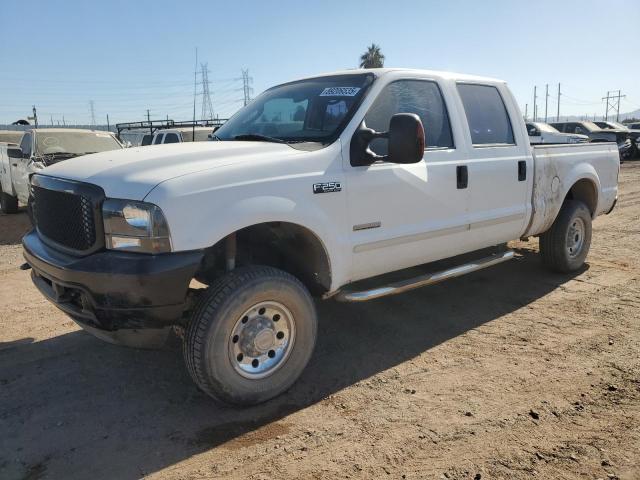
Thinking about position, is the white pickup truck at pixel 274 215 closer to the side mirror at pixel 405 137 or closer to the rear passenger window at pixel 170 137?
the side mirror at pixel 405 137

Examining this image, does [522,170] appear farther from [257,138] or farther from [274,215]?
[274,215]

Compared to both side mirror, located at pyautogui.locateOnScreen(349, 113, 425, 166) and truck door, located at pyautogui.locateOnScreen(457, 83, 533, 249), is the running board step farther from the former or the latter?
side mirror, located at pyautogui.locateOnScreen(349, 113, 425, 166)

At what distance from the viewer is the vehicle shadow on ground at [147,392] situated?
273 centimetres

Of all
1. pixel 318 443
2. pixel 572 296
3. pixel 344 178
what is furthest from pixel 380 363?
pixel 572 296

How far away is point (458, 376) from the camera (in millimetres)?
3545

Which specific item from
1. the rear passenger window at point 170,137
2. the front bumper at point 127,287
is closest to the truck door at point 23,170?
the rear passenger window at point 170,137

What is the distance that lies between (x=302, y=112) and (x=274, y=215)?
4.08ft

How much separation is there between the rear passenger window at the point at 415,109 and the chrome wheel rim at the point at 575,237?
2.35 m

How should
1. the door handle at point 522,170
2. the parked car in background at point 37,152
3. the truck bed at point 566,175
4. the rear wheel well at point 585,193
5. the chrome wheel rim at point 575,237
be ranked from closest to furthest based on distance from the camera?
the door handle at point 522,170, the truck bed at point 566,175, the chrome wheel rim at point 575,237, the rear wheel well at point 585,193, the parked car in background at point 37,152

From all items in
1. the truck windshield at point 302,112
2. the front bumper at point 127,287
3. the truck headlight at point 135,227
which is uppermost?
the truck windshield at point 302,112

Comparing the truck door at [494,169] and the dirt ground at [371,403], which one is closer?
the dirt ground at [371,403]

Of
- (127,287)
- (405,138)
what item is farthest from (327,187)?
(127,287)

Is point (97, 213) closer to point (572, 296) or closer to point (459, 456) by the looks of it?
point (459, 456)

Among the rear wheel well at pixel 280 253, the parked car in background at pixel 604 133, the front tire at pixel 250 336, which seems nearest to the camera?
the front tire at pixel 250 336
